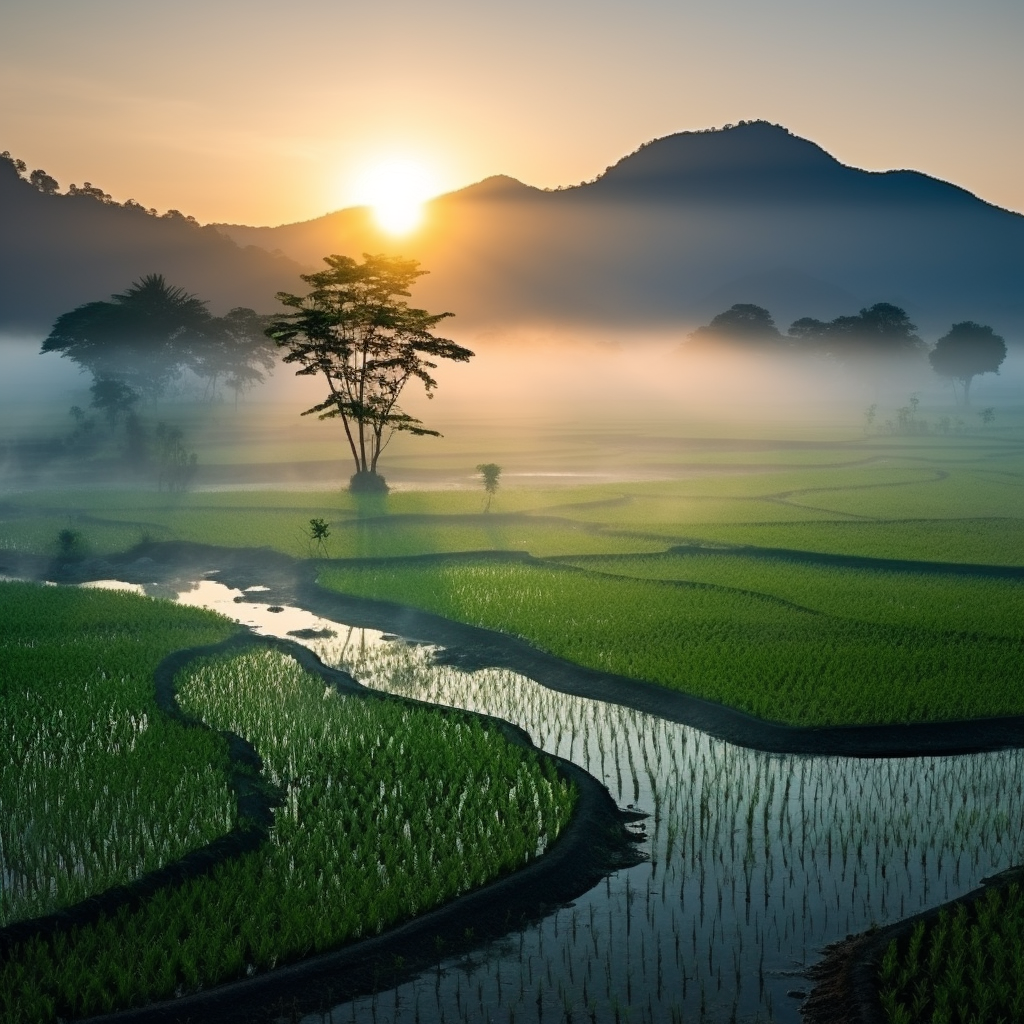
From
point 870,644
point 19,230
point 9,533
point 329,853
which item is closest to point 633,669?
point 870,644

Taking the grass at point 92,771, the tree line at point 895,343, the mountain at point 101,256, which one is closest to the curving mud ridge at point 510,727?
the grass at point 92,771

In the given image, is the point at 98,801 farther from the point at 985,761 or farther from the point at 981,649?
the point at 981,649

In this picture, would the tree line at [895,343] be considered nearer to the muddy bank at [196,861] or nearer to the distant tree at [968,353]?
the distant tree at [968,353]

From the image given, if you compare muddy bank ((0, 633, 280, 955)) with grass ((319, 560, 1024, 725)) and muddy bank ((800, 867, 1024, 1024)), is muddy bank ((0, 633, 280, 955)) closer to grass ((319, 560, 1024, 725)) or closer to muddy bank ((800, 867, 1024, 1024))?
muddy bank ((800, 867, 1024, 1024))

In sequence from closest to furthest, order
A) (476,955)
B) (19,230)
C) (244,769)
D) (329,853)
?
(476,955) → (329,853) → (244,769) → (19,230)

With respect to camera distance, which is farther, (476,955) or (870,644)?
(870,644)

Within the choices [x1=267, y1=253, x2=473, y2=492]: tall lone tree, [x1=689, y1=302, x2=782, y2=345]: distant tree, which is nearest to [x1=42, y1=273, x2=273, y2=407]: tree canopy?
[x1=267, y1=253, x2=473, y2=492]: tall lone tree

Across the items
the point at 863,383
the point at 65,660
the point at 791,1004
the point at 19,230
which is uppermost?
the point at 19,230
